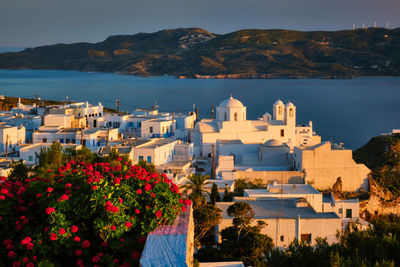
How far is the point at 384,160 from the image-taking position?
83.8 ft

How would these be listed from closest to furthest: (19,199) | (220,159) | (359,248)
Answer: (19,199), (359,248), (220,159)

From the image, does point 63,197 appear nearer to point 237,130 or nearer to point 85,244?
point 85,244

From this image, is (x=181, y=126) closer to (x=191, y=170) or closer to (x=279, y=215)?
(x=191, y=170)

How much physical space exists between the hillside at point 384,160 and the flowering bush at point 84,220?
650 inches

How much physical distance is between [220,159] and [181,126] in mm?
11247

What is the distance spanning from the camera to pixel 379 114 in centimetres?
7181

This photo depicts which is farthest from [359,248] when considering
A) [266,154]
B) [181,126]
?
[181,126]

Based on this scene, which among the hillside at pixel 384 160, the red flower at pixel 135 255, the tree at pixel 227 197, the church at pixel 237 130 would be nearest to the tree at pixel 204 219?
the tree at pixel 227 197

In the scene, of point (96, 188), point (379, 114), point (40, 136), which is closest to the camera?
point (96, 188)

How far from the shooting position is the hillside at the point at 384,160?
20562 mm

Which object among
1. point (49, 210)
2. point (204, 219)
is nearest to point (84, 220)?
point (49, 210)

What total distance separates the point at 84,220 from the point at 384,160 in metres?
22.7

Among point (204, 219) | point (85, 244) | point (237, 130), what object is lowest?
point (237, 130)

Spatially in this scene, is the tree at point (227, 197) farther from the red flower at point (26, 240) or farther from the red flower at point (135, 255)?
the red flower at point (26, 240)
